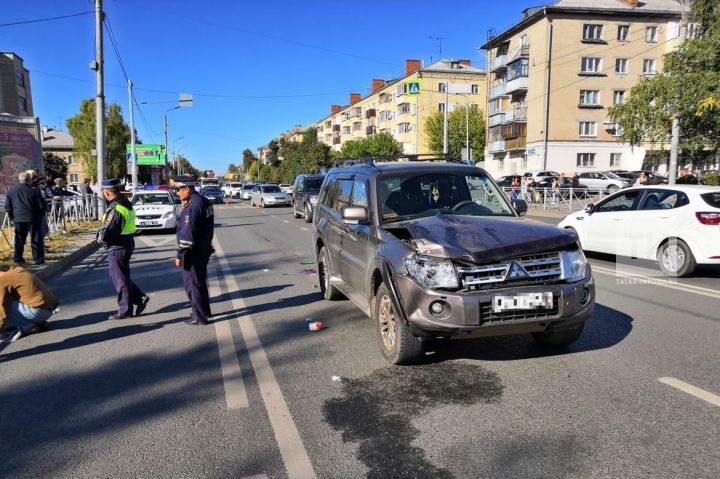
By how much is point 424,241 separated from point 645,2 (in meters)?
57.5

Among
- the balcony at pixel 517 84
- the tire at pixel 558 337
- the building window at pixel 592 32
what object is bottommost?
the tire at pixel 558 337

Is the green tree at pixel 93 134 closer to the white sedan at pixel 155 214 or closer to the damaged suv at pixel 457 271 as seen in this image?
the white sedan at pixel 155 214

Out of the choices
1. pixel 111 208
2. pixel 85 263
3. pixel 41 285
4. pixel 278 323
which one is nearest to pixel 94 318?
A: pixel 41 285

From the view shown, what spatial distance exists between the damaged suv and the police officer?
9.96 ft

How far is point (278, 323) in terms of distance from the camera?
645 cm

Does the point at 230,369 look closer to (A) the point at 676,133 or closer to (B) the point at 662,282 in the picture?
(B) the point at 662,282

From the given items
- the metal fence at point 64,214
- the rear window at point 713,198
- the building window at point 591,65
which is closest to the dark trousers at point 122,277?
the metal fence at point 64,214

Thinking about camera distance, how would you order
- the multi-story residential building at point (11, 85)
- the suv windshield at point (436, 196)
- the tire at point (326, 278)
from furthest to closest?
the multi-story residential building at point (11, 85)
the tire at point (326, 278)
the suv windshield at point (436, 196)

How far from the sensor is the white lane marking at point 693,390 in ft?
13.0

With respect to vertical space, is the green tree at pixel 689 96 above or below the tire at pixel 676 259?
above

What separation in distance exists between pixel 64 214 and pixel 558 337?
16.0 m

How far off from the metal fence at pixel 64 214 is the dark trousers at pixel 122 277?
642cm

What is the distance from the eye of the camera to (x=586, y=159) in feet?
161

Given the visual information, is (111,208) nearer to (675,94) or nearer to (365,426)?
(365,426)
